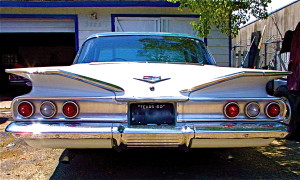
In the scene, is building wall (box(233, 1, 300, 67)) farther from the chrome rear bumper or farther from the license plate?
the license plate

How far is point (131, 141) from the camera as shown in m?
2.51

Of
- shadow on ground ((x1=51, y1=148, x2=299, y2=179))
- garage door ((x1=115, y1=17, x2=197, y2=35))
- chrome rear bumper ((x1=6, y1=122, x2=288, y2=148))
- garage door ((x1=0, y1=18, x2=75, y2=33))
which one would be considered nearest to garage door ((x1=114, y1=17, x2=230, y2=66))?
garage door ((x1=115, y1=17, x2=197, y2=35))

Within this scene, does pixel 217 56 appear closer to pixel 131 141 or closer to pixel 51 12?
pixel 51 12

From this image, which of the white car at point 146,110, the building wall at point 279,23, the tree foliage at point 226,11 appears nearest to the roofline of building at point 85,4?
the tree foliage at point 226,11

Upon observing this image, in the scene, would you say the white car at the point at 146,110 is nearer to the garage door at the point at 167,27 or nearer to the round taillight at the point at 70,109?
the round taillight at the point at 70,109

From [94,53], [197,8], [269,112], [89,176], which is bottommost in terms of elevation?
[89,176]

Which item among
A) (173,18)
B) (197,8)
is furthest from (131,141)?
(173,18)

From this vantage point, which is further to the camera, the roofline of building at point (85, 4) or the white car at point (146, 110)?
the roofline of building at point (85, 4)

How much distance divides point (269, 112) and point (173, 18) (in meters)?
7.05

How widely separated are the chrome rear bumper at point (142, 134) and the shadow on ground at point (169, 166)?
55cm

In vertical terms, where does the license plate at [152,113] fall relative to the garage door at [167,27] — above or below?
below

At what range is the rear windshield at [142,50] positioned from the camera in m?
3.68

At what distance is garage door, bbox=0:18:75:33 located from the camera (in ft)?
30.5

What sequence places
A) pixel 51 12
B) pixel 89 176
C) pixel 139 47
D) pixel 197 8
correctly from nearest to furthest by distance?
1. pixel 89 176
2. pixel 139 47
3. pixel 197 8
4. pixel 51 12
